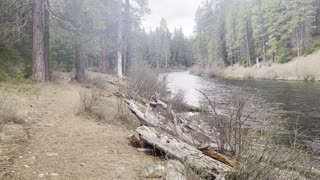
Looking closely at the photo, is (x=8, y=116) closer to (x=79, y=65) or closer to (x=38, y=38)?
(x=38, y=38)

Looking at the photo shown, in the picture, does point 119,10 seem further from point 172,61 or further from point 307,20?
point 172,61

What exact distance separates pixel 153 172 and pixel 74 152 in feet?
4.96

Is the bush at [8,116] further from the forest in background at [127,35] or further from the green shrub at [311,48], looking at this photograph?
the green shrub at [311,48]

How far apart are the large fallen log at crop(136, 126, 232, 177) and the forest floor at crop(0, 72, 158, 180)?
0.29 metres

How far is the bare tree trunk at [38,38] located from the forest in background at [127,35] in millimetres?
23

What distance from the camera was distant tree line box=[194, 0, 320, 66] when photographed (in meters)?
35.4

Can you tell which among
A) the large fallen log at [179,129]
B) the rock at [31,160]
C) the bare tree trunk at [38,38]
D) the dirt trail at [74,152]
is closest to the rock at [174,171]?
the dirt trail at [74,152]

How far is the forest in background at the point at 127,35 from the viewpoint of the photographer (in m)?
12.0

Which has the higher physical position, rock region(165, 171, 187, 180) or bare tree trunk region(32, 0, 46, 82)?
bare tree trunk region(32, 0, 46, 82)

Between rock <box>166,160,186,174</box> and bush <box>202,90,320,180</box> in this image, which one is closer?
bush <box>202,90,320,180</box>

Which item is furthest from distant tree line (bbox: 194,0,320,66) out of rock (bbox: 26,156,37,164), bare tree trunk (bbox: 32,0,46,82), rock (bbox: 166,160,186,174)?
rock (bbox: 26,156,37,164)

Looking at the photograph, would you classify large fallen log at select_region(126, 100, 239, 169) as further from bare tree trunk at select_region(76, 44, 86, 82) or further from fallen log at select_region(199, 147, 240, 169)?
bare tree trunk at select_region(76, 44, 86, 82)

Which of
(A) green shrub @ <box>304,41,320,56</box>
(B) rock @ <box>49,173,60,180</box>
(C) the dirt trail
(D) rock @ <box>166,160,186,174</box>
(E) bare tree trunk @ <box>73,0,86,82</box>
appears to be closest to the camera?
(B) rock @ <box>49,173,60,180</box>

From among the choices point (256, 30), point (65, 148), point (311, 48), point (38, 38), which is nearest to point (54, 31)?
point (38, 38)
